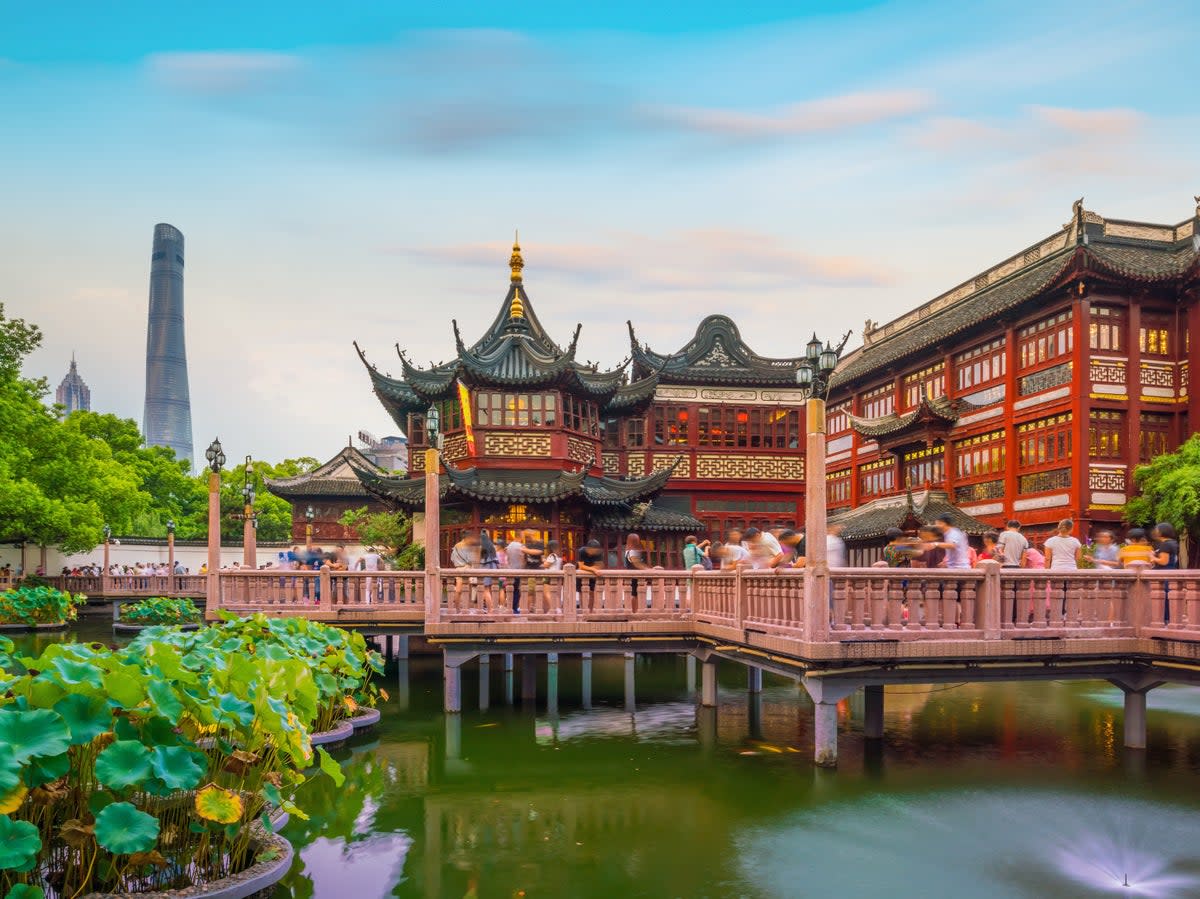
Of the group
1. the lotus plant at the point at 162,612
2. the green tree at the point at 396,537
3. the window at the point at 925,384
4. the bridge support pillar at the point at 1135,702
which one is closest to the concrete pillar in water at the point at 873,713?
the bridge support pillar at the point at 1135,702

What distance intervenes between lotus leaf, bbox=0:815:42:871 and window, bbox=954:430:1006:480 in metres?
30.0

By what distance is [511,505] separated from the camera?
27109 millimetres

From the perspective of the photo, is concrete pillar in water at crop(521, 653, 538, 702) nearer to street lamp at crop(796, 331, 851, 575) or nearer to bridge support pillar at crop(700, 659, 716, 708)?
bridge support pillar at crop(700, 659, 716, 708)

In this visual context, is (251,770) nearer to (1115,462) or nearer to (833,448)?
(1115,462)

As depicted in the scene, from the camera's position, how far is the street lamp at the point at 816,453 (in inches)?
397

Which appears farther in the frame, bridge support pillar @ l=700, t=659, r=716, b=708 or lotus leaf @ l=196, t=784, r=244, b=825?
bridge support pillar @ l=700, t=659, r=716, b=708

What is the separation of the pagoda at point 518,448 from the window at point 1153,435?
13.3 metres

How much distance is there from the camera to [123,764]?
5523mm

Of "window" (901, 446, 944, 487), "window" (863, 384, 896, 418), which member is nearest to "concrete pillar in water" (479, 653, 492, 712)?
"window" (901, 446, 944, 487)

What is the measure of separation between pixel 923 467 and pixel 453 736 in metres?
26.5

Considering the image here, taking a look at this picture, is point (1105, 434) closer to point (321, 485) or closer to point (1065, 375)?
point (1065, 375)

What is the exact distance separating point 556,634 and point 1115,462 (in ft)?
64.4

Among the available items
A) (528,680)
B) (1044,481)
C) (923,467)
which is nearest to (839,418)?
(923,467)

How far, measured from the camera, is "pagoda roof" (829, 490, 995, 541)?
30.8 meters
